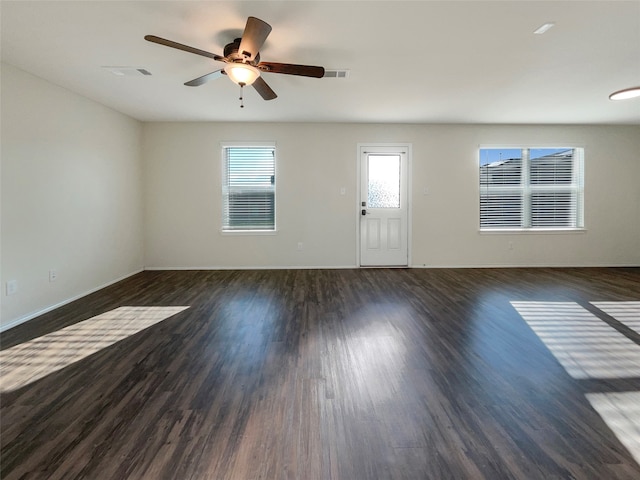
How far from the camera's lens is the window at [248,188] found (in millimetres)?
5582

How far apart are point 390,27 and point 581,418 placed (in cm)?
287

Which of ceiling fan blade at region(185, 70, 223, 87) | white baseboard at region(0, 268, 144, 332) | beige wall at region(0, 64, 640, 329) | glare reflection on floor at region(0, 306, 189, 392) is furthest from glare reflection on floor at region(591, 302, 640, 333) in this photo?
white baseboard at region(0, 268, 144, 332)

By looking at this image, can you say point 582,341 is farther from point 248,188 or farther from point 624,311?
point 248,188

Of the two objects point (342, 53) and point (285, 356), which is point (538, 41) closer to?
point (342, 53)

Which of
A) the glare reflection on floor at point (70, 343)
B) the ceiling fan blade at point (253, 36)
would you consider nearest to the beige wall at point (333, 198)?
the glare reflection on floor at point (70, 343)

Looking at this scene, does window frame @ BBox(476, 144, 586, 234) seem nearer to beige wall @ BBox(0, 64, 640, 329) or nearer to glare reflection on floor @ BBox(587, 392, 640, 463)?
beige wall @ BBox(0, 64, 640, 329)

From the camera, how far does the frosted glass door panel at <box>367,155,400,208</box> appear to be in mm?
5681

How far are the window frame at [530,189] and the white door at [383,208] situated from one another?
55.6 inches

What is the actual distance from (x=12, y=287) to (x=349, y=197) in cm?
451

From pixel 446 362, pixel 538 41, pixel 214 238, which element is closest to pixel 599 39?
pixel 538 41

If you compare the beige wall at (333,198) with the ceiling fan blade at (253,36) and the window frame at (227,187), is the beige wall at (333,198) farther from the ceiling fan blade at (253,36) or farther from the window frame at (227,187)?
the ceiling fan blade at (253,36)

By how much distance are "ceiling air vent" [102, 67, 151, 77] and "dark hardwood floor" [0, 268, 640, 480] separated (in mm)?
2565

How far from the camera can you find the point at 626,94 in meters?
3.85

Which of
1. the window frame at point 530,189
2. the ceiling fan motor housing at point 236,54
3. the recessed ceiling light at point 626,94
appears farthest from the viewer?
the window frame at point 530,189
